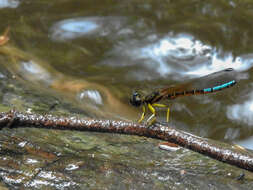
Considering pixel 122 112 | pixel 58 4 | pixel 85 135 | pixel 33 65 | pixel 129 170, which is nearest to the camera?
pixel 129 170

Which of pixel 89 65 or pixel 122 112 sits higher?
pixel 89 65

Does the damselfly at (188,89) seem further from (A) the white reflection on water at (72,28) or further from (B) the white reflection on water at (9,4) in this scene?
(B) the white reflection on water at (9,4)

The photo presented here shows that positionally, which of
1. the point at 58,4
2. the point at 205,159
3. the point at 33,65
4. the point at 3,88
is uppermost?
the point at 58,4

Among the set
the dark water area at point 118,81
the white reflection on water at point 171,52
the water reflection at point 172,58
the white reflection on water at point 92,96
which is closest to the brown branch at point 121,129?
the dark water area at point 118,81

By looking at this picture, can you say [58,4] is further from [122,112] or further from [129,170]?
[129,170]

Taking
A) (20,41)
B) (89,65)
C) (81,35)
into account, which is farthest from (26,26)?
(89,65)

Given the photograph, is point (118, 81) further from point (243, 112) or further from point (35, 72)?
point (243, 112)

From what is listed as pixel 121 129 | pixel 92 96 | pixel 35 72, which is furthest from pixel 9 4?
pixel 121 129
